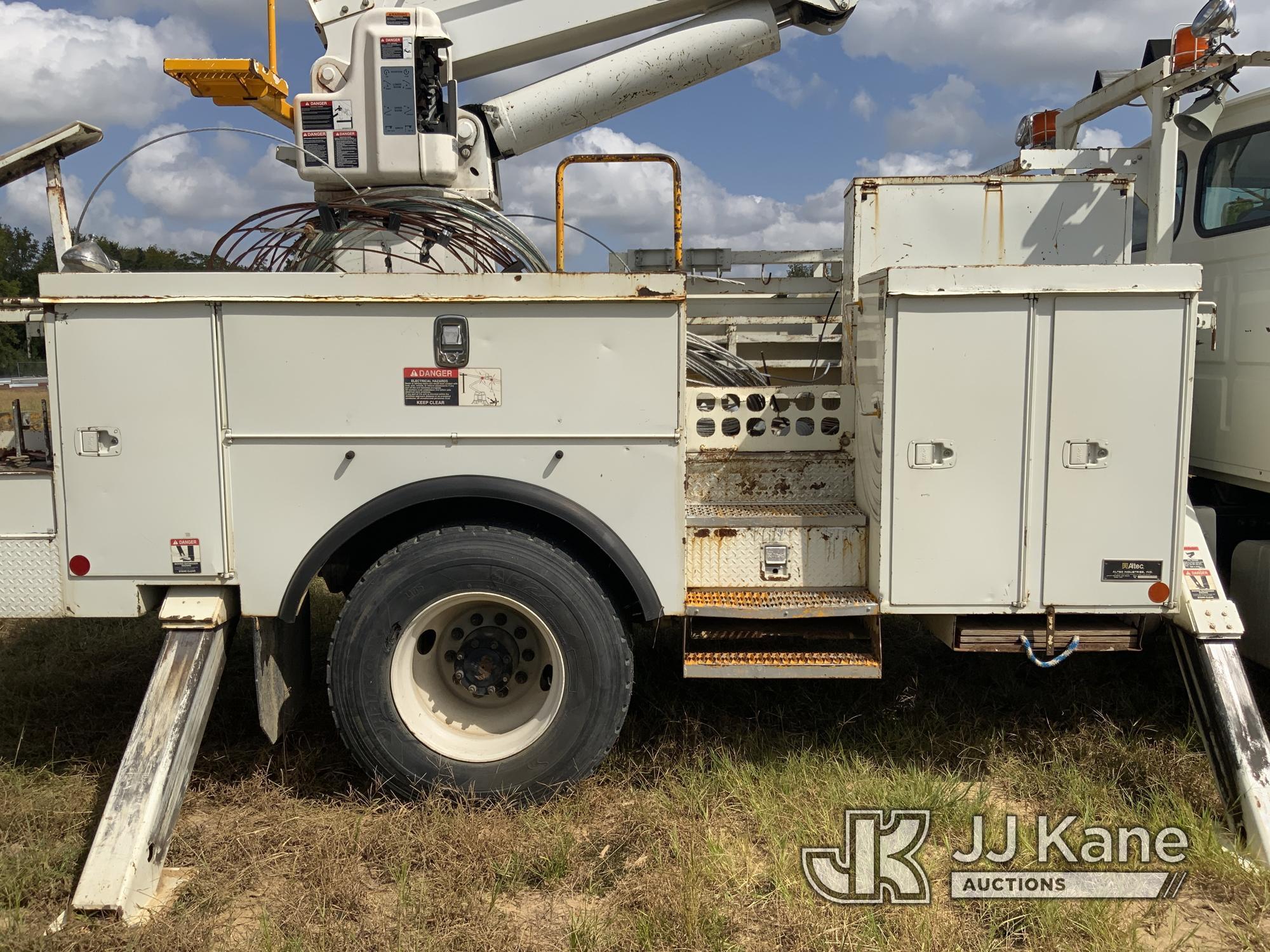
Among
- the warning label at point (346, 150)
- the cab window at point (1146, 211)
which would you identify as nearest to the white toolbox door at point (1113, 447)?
the cab window at point (1146, 211)

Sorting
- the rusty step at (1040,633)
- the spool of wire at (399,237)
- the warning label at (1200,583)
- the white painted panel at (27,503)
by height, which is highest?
the spool of wire at (399,237)

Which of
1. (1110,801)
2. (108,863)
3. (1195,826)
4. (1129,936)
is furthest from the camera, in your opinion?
(1110,801)

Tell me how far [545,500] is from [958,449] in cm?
148

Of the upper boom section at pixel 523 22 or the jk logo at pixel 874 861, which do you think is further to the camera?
the upper boom section at pixel 523 22

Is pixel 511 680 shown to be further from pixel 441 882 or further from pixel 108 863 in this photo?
pixel 108 863

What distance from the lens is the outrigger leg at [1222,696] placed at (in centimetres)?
339

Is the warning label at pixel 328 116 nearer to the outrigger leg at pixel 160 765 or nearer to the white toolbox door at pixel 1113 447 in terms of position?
the outrigger leg at pixel 160 765

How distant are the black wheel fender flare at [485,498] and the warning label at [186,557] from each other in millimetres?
348

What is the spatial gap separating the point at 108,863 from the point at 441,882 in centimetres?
105

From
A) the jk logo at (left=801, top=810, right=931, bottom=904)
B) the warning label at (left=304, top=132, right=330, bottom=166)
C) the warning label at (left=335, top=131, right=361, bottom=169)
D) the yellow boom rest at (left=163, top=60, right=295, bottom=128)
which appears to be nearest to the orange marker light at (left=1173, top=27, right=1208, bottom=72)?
the jk logo at (left=801, top=810, right=931, bottom=904)

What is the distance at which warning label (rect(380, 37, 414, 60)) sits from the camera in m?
4.23

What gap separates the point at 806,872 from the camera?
10.7 feet

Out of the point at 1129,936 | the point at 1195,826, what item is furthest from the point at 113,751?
the point at 1195,826

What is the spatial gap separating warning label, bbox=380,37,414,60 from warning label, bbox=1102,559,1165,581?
349 centimetres
